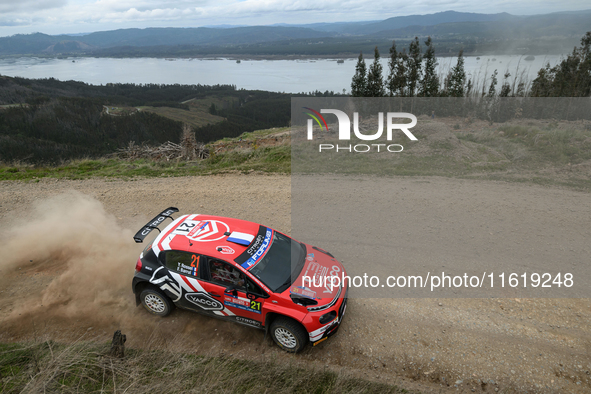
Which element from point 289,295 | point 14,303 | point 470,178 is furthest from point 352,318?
point 470,178

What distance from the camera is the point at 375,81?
118 ft

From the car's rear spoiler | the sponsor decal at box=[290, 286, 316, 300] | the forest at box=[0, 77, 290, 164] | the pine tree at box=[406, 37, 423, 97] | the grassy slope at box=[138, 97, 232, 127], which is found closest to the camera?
the sponsor decal at box=[290, 286, 316, 300]

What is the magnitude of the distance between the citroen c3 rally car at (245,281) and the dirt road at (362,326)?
0.47m

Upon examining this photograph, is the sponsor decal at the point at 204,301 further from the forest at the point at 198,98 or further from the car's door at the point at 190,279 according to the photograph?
the forest at the point at 198,98

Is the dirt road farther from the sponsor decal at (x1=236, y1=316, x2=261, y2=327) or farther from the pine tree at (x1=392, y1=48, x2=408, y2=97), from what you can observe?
the pine tree at (x1=392, y1=48, x2=408, y2=97)

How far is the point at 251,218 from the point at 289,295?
195 inches

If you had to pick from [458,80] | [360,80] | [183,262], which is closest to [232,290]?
[183,262]

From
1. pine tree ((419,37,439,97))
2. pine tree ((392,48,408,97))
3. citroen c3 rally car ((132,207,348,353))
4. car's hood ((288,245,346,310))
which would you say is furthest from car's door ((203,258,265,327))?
pine tree ((419,37,439,97))

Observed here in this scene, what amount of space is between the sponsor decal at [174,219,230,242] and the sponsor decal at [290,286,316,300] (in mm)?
1687

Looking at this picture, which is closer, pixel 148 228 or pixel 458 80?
pixel 148 228

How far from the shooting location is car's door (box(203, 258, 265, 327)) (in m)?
5.39

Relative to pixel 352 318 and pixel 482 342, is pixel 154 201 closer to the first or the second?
pixel 352 318

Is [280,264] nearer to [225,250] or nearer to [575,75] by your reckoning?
[225,250]

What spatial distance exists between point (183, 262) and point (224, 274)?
0.82 meters
